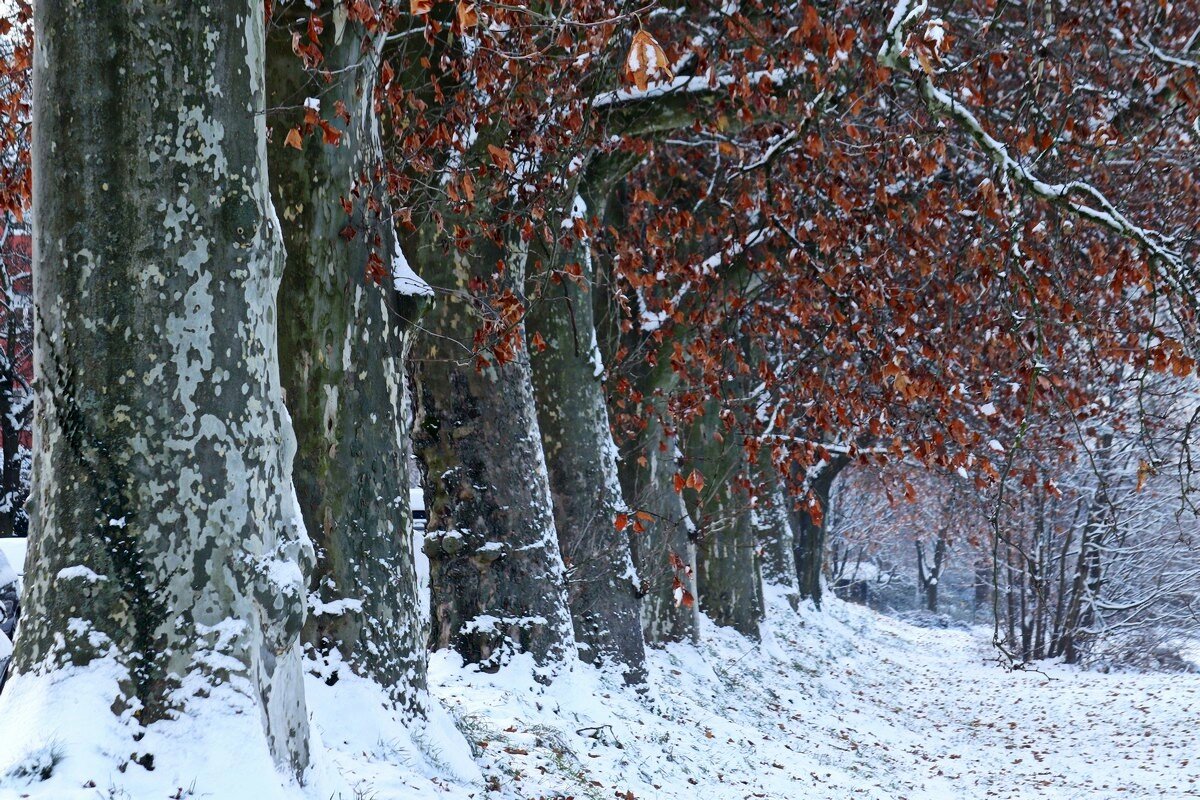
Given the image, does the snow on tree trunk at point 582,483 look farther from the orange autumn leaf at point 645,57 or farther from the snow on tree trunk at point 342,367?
the orange autumn leaf at point 645,57

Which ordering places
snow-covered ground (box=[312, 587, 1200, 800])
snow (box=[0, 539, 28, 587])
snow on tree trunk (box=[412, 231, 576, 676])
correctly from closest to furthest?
snow (box=[0, 539, 28, 587]) → snow-covered ground (box=[312, 587, 1200, 800]) → snow on tree trunk (box=[412, 231, 576, 676])

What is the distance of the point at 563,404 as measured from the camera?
10008 mm

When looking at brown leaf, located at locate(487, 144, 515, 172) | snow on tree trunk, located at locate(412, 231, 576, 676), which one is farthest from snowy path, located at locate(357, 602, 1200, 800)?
brown leaf, located at locate(487, 144, 515, 172)

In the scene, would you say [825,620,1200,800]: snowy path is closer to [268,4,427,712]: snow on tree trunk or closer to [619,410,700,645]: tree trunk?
[619,410,700,645]: tree trunk

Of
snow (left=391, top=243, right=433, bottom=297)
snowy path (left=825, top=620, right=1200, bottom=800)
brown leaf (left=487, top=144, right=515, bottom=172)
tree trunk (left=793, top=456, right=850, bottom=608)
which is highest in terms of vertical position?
brown leaf (left=487, top=144, right=515, bottom=172)

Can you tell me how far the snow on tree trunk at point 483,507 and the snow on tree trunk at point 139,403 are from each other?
4256 mm

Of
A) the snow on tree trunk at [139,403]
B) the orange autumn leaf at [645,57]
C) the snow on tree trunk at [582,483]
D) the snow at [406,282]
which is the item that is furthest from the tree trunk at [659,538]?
the orange autumn leaf at [645,57]

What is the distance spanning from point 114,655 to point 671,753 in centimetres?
576

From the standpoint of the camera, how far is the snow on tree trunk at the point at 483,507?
26.8 ft

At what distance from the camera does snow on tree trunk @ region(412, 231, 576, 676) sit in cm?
817

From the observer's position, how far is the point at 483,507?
26.9ft

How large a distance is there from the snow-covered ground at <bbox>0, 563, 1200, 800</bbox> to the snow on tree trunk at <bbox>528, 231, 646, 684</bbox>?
21.1 inches

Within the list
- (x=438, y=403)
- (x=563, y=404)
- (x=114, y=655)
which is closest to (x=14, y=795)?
(x=114, y=655)

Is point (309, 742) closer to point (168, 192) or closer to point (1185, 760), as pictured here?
point (168, 192)
